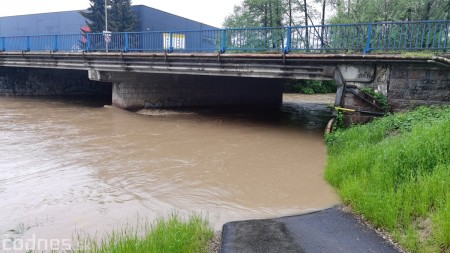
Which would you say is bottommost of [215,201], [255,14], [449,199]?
[215,201]

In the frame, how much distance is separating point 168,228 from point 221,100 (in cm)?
1684

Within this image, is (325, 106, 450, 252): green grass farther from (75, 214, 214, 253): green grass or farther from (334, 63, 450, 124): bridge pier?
(334, 63, 450, 124): bridge pier

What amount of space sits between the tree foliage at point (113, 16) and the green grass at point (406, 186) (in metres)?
26.7

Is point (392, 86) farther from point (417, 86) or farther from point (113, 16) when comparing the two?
point (113, 16)

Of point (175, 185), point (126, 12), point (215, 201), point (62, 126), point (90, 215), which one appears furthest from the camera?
point (126, 12)

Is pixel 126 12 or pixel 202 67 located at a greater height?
pixel 126 12

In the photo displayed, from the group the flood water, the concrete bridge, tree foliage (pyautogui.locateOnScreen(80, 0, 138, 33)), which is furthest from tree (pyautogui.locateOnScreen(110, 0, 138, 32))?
the flood water

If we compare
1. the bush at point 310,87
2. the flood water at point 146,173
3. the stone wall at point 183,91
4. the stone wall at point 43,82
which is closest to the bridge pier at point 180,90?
the stone wall at point 183,91

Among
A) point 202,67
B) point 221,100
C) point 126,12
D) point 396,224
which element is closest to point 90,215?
point 396,224

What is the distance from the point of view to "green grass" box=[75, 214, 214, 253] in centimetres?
347

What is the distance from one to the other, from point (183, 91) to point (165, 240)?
1527cm

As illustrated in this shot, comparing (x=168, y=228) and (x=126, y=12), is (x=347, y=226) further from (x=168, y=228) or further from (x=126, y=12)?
(x=126, y=12)

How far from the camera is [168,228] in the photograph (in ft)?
13.2

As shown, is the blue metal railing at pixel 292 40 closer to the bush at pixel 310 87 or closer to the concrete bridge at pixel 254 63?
the concrete bridge at pixel 254 63
